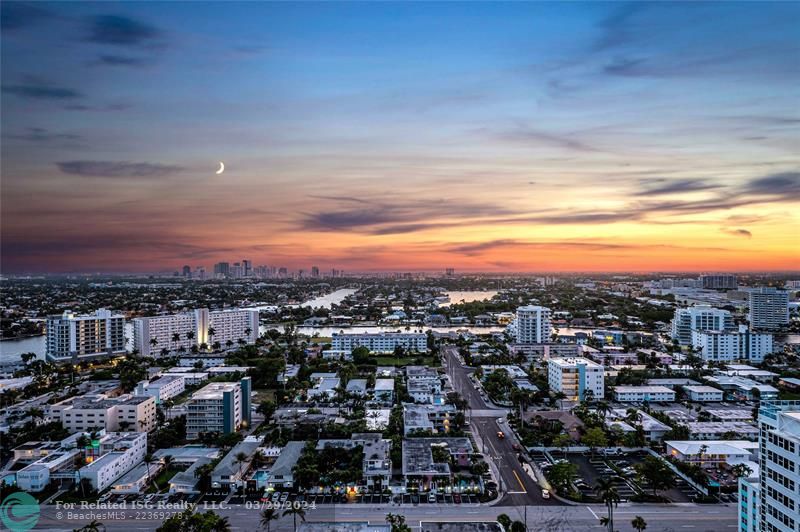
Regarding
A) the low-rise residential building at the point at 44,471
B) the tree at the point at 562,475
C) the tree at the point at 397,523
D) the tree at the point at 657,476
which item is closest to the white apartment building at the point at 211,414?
the low-rise residential building at the point at 44,471

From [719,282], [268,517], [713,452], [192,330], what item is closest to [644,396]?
[713,452]

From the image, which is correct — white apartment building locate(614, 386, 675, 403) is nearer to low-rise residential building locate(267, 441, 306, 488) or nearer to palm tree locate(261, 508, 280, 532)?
low-rise residential building locate(267, 441, 306, 488)

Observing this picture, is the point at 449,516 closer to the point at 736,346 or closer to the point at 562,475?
the point at 562,475

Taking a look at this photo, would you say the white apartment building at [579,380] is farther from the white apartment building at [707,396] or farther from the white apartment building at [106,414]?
the white apartment building at [106,414]

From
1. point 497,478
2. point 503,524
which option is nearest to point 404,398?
point 497,478

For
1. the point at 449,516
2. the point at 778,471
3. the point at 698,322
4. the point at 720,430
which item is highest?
the point at 778,471

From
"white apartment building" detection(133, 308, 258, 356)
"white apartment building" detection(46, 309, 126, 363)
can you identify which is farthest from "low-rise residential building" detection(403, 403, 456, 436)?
"white apartment building" detection(46, 309, 126, 363)
